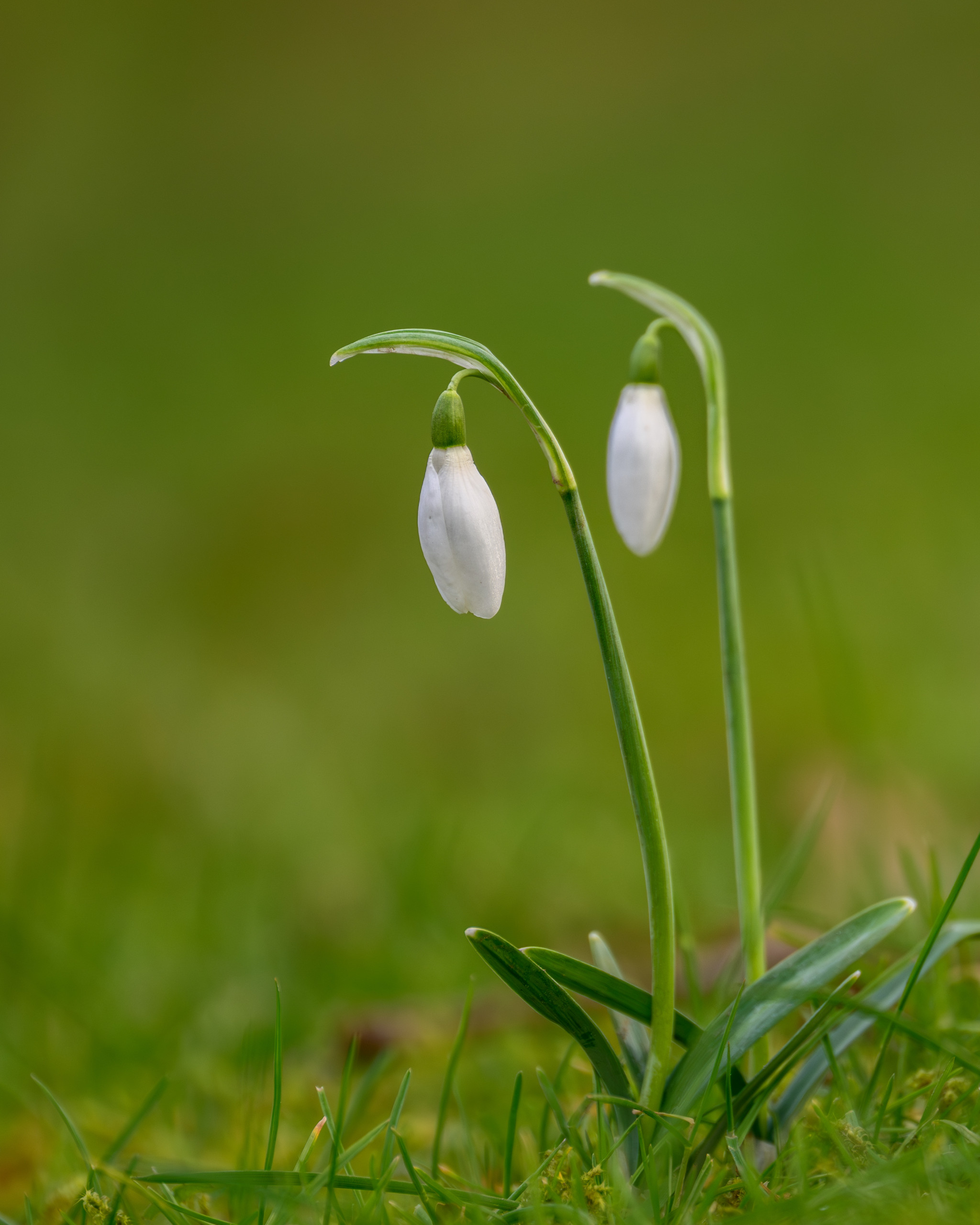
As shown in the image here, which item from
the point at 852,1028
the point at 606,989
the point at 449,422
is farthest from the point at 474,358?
the point at 852,1028

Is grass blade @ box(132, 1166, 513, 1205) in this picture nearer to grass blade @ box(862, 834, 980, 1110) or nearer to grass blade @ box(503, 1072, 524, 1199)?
grass blade @ box(503, 1072, 524, 1199)

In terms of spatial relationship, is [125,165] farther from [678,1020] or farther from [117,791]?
[678,1020]

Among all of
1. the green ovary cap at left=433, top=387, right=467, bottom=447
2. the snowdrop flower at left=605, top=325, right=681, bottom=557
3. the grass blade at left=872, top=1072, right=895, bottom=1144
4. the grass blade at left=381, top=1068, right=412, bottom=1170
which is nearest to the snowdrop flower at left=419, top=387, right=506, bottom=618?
the green ovary cap at left=433, top=387, right=467, bottom=447

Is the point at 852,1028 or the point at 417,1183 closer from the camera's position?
the point at 417,1183

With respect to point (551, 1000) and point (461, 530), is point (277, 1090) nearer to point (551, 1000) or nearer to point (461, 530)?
point (551, 1000)

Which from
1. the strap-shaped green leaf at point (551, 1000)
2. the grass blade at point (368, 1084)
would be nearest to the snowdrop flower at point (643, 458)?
the strap-shaped green leaf at point (551, 1000)
